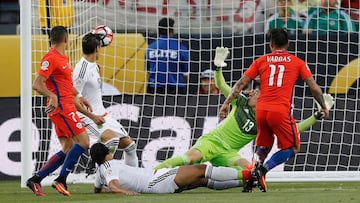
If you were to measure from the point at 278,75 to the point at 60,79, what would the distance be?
250 cm

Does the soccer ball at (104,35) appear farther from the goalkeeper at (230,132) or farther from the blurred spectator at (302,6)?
the blurred spectator at (302,6)

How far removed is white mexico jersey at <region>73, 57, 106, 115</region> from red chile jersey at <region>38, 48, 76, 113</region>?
0.73 metres

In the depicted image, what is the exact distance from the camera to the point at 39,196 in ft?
43.9

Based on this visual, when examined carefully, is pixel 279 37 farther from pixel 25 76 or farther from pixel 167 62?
pixel 167 62

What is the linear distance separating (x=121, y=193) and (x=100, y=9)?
5.21m

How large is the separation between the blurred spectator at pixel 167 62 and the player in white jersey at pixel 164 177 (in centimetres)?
443

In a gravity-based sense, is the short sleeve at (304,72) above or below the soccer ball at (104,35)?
below

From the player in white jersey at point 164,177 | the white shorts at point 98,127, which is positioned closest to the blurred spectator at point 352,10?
the white shorts at point 98,127

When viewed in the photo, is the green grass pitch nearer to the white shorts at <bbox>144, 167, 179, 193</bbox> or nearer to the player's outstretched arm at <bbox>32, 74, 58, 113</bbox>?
the white shorts at <bbox>144, 167, 179, 193</bbox>

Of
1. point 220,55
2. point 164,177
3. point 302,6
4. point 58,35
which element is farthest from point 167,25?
point 164,177

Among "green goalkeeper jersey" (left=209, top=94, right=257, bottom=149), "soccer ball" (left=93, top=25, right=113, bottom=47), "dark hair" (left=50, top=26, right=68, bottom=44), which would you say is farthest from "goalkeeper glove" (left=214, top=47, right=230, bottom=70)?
"dark hair" (left=50, top=26, right=68, bottom=44)

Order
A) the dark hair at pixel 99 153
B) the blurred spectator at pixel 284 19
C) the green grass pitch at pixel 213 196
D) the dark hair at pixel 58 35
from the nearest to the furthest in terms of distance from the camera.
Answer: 1. the green grass pitch at pixel 213 196
2. the dark hair at pixel 99 153
3. the dark hair at pixel 58 35
4. the blurred spectator at pixel 284 19

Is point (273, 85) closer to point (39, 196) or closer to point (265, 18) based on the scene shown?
point (39, 196)

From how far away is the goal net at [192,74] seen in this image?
1672 cm
